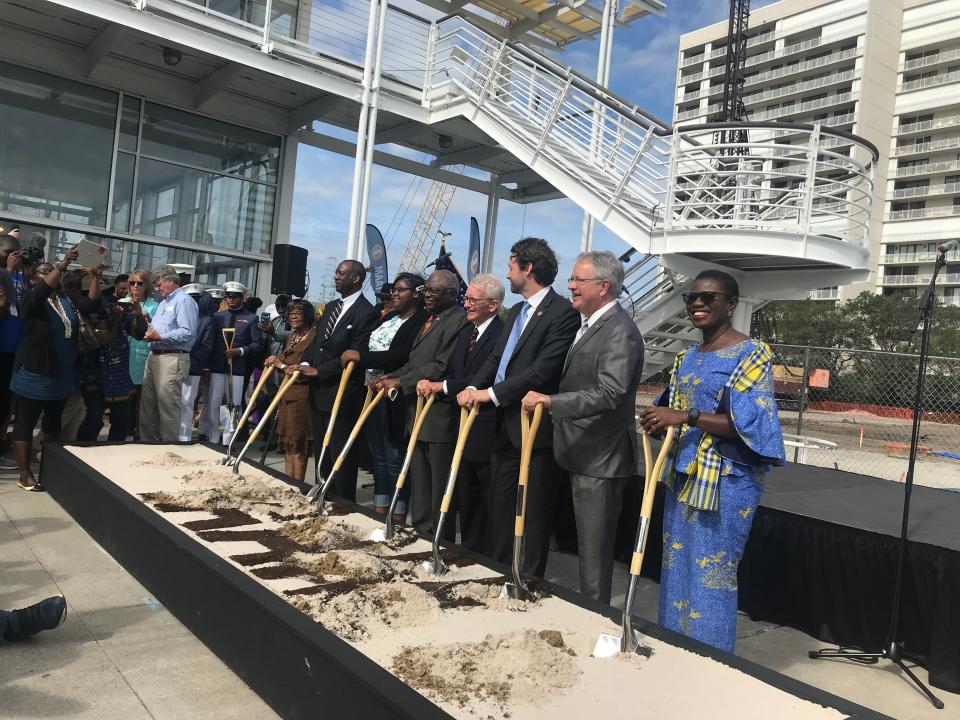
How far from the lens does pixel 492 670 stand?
2.48m

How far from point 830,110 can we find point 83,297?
64.5m

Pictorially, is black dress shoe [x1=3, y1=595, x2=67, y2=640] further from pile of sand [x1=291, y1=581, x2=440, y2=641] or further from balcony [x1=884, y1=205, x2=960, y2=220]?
balcony [x1=884, y1=205, x2=960, y2=220]

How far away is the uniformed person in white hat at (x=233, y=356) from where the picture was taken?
310 inches

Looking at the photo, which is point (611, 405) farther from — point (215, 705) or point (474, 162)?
point (474, 162)

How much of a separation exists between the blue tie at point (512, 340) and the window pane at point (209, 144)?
27.8 ft

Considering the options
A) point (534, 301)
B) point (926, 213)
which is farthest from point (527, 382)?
point (926, 213)

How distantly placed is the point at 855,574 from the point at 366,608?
2699mm

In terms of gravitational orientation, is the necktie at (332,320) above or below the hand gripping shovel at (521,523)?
above

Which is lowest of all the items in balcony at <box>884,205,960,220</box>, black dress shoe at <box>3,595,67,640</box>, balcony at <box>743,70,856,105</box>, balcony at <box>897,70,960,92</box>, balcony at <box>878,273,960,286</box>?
black dress shoe at <box>3,595,67,640</box>

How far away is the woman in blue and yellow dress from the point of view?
114 inches

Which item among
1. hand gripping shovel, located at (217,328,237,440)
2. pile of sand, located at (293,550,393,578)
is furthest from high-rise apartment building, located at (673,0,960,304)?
pile of sand, located at (293,550,393,578)

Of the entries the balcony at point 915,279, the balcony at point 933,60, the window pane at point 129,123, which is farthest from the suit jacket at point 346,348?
the balcony at point 933,60

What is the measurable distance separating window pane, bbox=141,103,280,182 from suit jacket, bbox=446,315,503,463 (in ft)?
26.3

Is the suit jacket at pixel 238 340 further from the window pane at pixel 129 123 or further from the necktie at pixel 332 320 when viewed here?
the window pane at pixel 129 123
